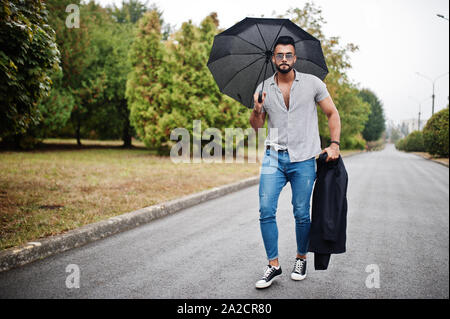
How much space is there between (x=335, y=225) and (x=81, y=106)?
61.5ft

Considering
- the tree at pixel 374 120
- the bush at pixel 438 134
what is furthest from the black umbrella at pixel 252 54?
the tree at pixel 374 120

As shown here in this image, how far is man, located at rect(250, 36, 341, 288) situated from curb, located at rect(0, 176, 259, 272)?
2251mm

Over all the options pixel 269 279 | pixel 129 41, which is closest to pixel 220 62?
pixel 269 279

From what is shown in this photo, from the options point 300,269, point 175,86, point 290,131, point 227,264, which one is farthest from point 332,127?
point 175,86

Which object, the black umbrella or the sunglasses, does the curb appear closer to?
the black umbrella

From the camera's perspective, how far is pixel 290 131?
2.75 m

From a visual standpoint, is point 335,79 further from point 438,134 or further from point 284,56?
point 438,134

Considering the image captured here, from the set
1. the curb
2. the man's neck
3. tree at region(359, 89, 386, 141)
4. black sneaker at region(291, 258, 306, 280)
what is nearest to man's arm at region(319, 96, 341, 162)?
the man's neck

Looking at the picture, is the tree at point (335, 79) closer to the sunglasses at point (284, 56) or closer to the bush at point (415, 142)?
the sunglasses at point (284, 56)

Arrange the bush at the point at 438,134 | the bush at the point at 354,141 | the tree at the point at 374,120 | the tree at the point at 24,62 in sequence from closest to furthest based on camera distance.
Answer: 1. the tree at the point at 24,62
2. the bush at the point at 354,141
3. the bush at the point at 438,134
4. the tree at the point at 374,120

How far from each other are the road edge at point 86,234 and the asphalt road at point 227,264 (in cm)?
11

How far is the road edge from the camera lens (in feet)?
10.9

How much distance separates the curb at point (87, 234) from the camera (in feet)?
10.9

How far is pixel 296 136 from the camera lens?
9.06ft
